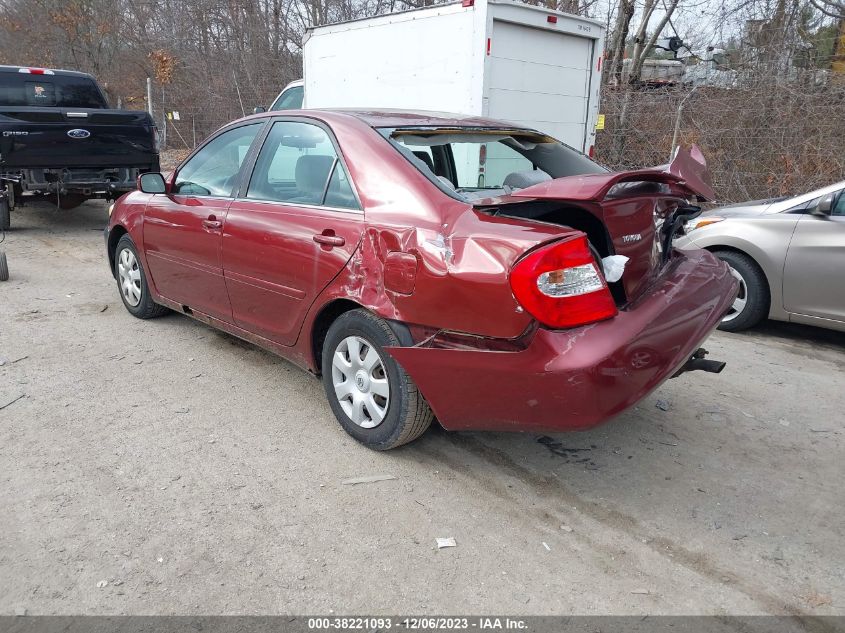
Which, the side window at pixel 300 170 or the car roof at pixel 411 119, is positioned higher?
the car roof at pixel 411 119

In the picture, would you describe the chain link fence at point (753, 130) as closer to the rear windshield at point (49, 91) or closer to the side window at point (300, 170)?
the side window at point (300, 170)

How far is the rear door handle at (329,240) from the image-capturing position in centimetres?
326

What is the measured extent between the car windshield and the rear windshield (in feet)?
26.9

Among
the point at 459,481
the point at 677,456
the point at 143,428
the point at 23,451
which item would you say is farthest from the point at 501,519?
the point at 23,451

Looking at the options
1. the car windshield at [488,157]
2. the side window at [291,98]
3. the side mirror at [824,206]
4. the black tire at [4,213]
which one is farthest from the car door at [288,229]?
the side window at [291,98]

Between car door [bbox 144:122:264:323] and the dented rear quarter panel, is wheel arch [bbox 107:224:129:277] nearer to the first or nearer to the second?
car door [bbox 144:122:264:323]

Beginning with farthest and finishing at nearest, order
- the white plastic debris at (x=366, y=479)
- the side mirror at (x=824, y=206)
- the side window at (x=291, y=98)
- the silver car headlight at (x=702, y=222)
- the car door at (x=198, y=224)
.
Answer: the side window at (x=291, y=98)
the silver car headlight at (x=702, y=222)
the side mirror at (x=824, y=206)
the car door at (x=198, y=224)
the white plastic debris at (x=366, y=479)

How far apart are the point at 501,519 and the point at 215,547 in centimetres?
120

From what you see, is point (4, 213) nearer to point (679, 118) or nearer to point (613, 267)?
point (613, 267)

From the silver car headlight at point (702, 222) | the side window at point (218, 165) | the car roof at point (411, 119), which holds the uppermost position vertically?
the car roof at point (411, 119)

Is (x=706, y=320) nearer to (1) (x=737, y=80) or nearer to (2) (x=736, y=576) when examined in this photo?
(2) (x=736, y=576)

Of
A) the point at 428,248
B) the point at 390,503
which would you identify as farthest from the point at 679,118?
the point at 390,503

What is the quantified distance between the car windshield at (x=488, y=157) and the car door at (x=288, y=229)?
0.43 meters

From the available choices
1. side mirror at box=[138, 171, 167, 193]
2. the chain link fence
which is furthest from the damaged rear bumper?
the chain link fence
